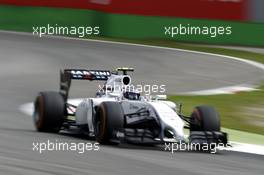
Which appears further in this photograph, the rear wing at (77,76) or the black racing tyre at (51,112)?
the rear wing at (77,76)

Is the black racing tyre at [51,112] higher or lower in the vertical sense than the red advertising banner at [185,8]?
lower

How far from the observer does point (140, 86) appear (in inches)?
814

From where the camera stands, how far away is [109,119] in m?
11.5

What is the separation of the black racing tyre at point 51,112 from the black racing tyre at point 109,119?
1417mm

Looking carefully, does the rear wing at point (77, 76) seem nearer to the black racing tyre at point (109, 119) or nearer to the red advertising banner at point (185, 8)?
the black racing tyre at point (109, 119)

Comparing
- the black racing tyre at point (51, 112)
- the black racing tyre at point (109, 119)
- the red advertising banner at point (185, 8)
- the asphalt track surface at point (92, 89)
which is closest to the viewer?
the asphalt track surface at point (92, 89)

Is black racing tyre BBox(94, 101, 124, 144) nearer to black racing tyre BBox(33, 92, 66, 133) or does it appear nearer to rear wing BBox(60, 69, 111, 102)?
black racing tyre BBox(33, 92, 66, 133)

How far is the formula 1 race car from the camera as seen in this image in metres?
11.6

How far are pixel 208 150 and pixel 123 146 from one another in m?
1.20

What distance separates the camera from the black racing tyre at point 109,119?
11.5 meters

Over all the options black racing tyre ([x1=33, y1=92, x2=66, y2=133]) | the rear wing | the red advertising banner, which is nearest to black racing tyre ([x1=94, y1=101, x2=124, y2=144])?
black racing tyre ([x1=33, y1=92, x2=66, y2=133])

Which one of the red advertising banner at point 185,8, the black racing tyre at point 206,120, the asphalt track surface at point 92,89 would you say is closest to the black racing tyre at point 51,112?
the asphalt track surface at point 92,89

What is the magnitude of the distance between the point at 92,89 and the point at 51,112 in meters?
8.12

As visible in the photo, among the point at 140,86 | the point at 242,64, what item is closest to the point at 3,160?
the point at 140,86
